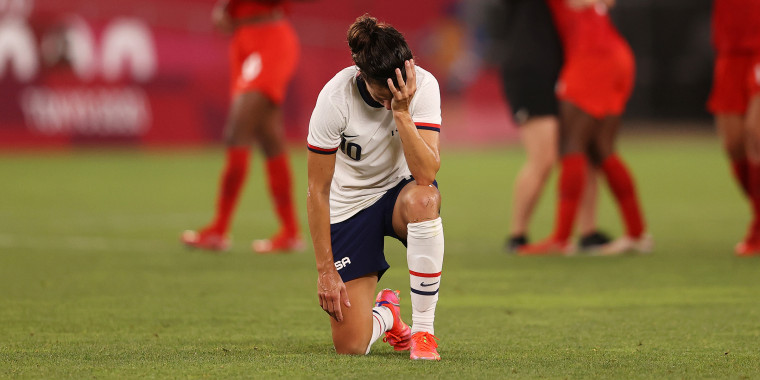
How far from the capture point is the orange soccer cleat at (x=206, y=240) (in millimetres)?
6871

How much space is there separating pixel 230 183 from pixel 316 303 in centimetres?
214

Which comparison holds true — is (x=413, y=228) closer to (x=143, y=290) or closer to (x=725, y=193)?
(x=143, y=290)

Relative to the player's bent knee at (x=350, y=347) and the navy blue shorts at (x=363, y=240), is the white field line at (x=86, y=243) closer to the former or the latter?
the navy blue shorts at (x=363, y=240)

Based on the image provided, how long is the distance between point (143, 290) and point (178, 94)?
36.7 feet

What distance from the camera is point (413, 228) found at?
3.68 m

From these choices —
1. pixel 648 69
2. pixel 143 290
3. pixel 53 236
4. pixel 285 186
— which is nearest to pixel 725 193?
pixel 285 186

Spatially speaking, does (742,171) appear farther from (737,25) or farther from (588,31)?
(588,31)

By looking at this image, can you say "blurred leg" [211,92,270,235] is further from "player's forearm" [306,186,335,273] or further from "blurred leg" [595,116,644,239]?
"player's forearm" [306,186,335,273]

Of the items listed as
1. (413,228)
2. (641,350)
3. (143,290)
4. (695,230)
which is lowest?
(695,230)

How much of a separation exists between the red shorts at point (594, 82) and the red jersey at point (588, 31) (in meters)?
0.05

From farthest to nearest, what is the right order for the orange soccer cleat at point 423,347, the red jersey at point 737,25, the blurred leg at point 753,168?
the red jersey at point 737,25
the blurred leg at point 753,168
the orange soccer cleat at point 423,347

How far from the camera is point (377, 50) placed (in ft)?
11.5

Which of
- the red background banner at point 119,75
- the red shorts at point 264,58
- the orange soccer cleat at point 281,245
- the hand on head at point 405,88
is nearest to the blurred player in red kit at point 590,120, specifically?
the orange soccer cleat at point 281,245

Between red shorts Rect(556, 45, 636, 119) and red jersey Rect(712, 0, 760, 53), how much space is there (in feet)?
2.02
